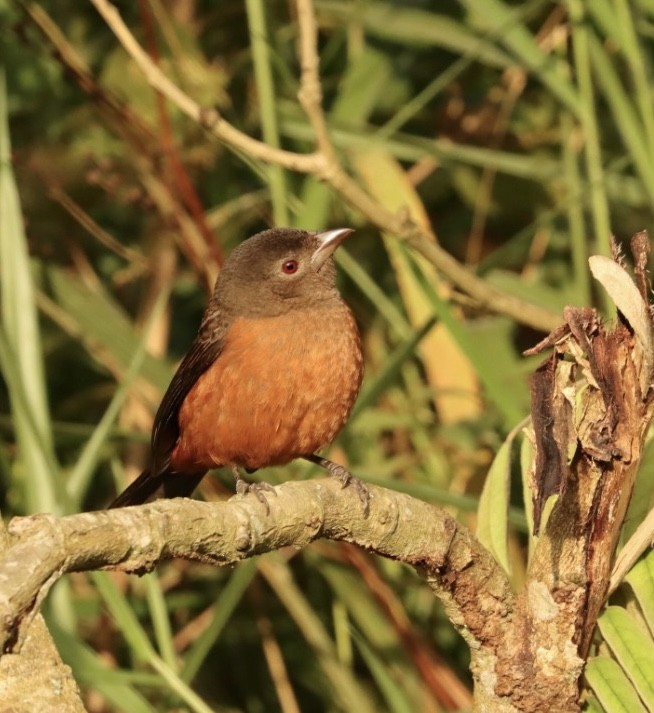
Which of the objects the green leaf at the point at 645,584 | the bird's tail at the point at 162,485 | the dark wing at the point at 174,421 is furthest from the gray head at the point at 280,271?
the green leaf at the point at 645,584

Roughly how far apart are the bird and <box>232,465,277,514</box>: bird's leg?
0.03 feet

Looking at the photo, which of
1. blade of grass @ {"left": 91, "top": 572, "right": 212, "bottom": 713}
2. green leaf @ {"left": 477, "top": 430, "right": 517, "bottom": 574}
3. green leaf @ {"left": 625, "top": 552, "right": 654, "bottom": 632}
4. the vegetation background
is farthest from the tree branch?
the vegetation background

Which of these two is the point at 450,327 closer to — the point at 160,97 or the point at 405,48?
the point at 160,97

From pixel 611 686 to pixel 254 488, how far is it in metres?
0.86

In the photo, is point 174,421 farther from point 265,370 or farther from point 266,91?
point 266,91

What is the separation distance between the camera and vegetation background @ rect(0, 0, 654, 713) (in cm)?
433

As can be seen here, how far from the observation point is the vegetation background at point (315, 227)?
4328 millimetres

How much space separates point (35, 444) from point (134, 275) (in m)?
1.69

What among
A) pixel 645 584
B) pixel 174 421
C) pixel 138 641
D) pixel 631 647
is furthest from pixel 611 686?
pixel 174 421

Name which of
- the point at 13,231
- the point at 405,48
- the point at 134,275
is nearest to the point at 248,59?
the point at 405,48

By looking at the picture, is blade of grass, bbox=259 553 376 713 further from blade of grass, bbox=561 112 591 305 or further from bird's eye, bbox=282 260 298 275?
blade of grass, bbox=561 112 591 305

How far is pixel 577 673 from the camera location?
251 cm

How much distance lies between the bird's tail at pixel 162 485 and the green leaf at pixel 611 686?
2.27 metres

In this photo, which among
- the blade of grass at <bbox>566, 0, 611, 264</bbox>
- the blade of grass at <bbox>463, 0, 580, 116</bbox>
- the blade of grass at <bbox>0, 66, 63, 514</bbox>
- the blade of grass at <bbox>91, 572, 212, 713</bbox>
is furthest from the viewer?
the blade of grass at <bbox>463, 0, 580, 116</bbox>
